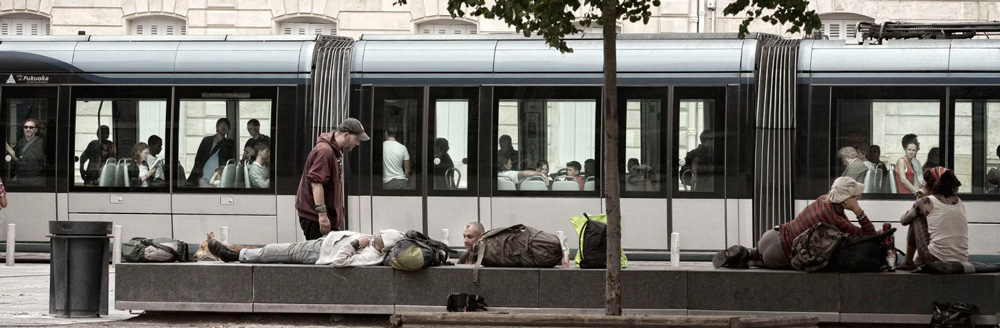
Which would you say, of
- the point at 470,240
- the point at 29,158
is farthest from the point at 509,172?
the point at 29,158

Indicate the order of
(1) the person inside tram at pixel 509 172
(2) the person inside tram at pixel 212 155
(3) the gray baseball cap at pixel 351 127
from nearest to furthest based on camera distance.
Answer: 1. (3) the gray baseball cap at pixel 351 127
2. (1) the person inside tram at pixel 509 172
3. (2) the person inside tram at pixel 212 155

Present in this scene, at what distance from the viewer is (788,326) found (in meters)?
9.55

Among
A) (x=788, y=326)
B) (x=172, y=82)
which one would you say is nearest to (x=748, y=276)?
(x=788, y=326)

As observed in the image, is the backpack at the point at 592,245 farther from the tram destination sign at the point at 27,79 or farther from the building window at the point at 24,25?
the building window at the point at 24,25

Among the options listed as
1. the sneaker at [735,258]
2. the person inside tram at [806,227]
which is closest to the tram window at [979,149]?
the person inside tram at [806,227]

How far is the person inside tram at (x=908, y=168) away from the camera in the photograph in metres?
16.4

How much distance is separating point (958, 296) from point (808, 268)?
1.04 m

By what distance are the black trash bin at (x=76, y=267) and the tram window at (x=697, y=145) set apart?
7193 mm

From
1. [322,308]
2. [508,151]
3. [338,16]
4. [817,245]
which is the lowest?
[322,308]

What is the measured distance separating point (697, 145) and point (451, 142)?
9.00 ft

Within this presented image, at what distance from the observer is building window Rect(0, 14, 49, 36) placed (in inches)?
1062

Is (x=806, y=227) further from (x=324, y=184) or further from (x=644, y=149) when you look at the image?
(x=644, y=149)

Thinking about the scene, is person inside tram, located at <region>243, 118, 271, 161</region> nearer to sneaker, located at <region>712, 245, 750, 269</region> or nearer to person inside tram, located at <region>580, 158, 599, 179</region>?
person inside tram, located at <region>580, 158, 599, 179</region>

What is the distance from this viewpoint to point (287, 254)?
11344mm
